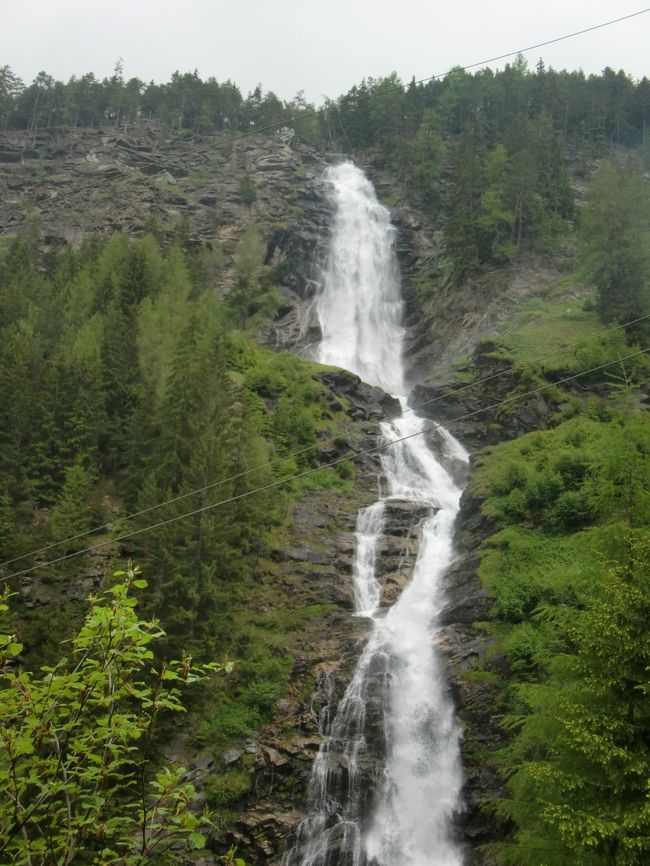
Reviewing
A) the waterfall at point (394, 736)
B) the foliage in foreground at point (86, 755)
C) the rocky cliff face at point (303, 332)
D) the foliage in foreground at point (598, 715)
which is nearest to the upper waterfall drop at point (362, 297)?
the rocky cliff face at point (303, 332)

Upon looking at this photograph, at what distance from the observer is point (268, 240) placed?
2576 inches

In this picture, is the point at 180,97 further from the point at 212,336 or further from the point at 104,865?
the point at 104,865

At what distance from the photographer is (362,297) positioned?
198ft

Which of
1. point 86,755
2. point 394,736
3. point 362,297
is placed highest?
point 362,297

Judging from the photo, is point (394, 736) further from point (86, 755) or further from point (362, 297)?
point (362, 297)

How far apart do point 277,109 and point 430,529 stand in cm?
7092

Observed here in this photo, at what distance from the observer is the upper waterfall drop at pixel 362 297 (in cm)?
5506

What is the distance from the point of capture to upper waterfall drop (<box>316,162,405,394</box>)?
55062mm

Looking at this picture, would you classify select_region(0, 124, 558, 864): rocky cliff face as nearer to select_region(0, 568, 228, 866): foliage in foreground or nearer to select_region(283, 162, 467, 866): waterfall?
select_region(283, 162, 467, 866): waterfall

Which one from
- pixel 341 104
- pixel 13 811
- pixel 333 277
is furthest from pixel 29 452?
pixel 341 104

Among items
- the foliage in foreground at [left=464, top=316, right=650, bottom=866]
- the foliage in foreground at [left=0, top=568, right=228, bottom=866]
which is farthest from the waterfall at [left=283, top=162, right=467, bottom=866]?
the foliage in foreground at [left=0, top=568, right=228, bottom=866]

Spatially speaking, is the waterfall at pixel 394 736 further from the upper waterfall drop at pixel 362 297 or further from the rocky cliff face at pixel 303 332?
the upper waterfall drop at pixel 362 297

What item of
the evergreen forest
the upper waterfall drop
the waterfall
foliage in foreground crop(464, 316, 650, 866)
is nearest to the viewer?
the evergreen forest

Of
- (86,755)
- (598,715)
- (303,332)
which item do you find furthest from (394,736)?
(303,332)
